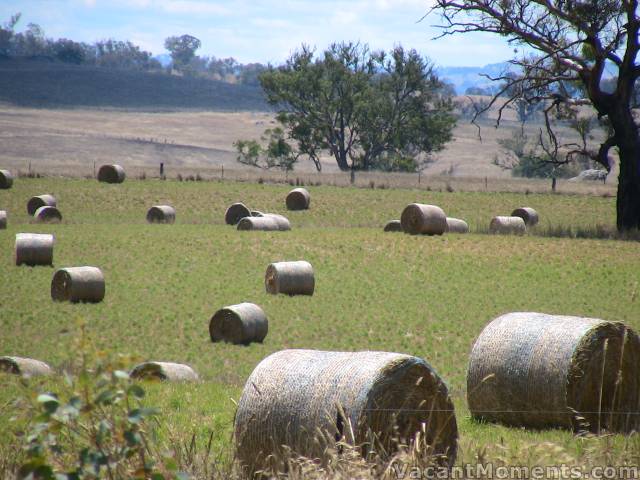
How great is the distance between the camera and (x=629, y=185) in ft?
121

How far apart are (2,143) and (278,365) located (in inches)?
3272

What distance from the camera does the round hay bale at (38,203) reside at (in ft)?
136

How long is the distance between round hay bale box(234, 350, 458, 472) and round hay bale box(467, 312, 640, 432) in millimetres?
2372

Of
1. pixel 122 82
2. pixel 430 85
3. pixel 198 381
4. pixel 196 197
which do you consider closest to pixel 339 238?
pixel 196 197

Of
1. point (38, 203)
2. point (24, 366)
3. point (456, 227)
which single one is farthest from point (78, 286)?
point (38, 203)

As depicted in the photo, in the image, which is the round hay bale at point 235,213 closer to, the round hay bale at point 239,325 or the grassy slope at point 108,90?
the round hay bale at point 239,325

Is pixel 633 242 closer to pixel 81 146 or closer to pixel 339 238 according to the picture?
pixel 339 238

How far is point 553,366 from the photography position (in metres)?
10.4

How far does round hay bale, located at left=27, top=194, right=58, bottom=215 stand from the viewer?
41541 millimetres

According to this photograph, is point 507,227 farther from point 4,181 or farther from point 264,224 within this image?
point 4,181

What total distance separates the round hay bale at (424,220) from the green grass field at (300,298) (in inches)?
27.8

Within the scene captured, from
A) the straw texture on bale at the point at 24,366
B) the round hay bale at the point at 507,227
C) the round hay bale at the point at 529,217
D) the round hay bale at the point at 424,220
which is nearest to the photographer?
the straw texture on bale at the point at 24,366

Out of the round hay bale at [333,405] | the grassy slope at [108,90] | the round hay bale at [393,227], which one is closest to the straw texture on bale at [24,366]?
the round hay bale at [333,405]

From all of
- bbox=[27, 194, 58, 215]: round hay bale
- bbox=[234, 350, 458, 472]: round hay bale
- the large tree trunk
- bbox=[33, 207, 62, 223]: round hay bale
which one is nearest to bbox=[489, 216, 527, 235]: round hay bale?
the large tree trunk
